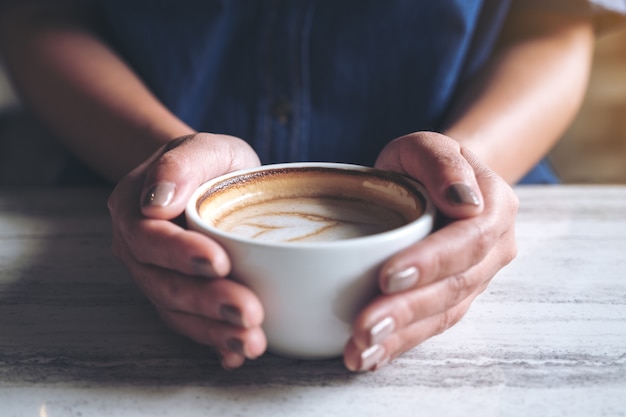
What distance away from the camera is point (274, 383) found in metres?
0.47

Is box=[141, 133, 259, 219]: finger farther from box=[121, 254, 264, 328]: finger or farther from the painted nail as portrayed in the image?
the painted nail

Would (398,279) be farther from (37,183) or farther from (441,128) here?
(37,183)

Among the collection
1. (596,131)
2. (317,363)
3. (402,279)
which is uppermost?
(402,279)

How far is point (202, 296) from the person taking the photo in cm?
46

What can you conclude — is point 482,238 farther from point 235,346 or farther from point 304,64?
point 304,64

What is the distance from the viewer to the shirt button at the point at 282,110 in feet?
3.10

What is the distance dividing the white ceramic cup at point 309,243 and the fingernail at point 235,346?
26 mm

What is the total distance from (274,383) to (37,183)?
95cm

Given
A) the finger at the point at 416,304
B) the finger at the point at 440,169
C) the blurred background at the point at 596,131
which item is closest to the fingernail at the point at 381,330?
the finger at the point at 416,304

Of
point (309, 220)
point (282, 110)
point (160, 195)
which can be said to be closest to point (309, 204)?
point (309, 220)

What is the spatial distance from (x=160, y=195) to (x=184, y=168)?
40 mm

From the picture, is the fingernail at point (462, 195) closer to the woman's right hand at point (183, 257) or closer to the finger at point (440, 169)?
the finger at point (440, 169)

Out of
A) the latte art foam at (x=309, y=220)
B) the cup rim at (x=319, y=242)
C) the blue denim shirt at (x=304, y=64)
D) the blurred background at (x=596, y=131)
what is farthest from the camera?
the blurred background at (x=596, y=131)

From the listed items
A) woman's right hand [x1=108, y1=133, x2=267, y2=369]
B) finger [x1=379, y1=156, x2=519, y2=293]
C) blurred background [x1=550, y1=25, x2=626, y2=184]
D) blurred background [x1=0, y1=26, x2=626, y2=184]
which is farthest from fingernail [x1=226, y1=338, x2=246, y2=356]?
blurred background [x1=550, y1=25, x2=626, y2=184]
